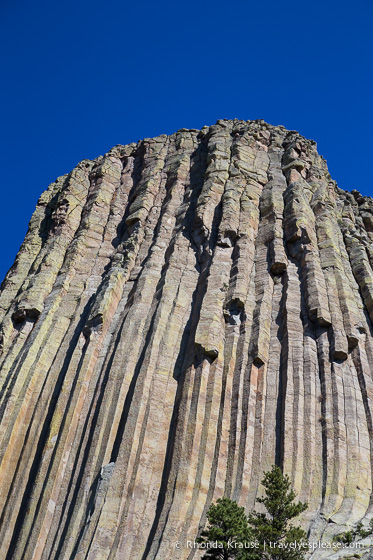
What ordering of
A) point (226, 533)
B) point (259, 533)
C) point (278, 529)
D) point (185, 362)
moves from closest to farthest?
point (226, 533), point (259, 533), point (278, 529), point (185, 362)

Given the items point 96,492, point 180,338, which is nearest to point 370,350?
point 180,338

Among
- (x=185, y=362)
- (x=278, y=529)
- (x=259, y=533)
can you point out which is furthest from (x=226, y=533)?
(x=185, y=362)

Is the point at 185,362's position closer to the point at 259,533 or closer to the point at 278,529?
the point at 278,529

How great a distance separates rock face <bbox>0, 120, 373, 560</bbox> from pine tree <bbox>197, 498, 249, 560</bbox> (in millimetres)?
2461

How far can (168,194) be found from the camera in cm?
4125

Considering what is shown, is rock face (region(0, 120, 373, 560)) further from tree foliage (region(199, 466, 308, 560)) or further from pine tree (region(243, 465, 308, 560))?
tree foliage (region(199, 466, 308, 560))

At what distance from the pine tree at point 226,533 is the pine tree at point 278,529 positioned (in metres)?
0.40

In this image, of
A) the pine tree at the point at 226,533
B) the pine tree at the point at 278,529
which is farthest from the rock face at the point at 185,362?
the pine tree at the point at 226,533

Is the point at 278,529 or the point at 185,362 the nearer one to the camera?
the point at 278,529

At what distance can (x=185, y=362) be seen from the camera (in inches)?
1132

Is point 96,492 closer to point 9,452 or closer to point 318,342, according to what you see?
point 9,452

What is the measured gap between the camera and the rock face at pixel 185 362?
953 inches

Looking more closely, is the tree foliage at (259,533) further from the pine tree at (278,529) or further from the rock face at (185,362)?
the rock face at (185,362)

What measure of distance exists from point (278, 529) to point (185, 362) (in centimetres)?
987
